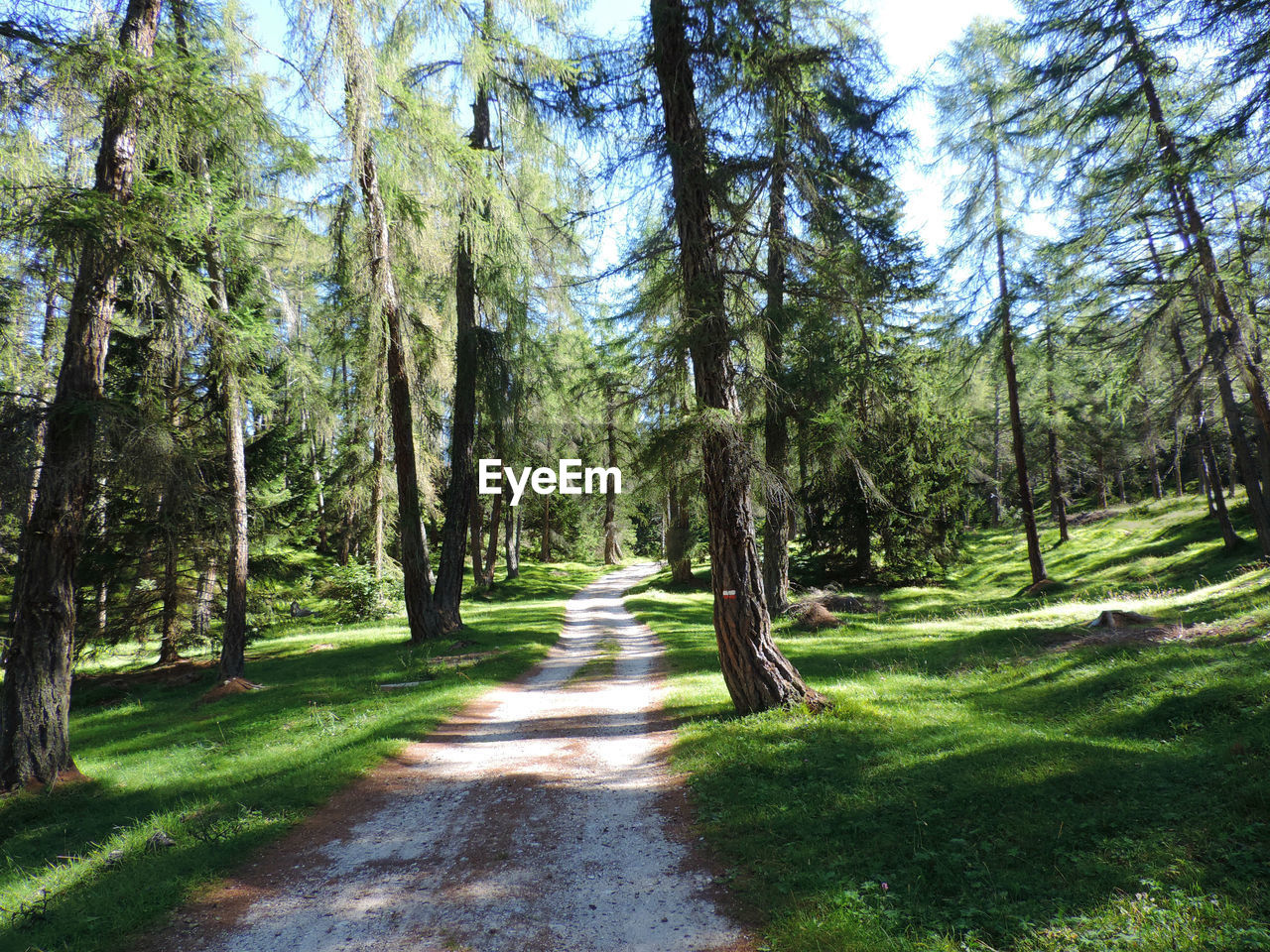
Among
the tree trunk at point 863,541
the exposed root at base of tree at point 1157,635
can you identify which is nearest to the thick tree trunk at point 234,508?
the exposed root at base of tree at point 1157,635

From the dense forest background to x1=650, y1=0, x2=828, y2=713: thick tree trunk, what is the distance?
4cm

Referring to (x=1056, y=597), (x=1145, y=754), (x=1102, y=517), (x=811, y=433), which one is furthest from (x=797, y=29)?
(x=1102, y=517)

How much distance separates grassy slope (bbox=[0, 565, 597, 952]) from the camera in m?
4.09

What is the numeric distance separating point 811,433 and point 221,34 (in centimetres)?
1180

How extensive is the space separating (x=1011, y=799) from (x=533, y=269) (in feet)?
36.2

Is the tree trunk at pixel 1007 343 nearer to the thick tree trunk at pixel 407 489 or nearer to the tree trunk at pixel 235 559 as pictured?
the thick tree trunk at pixel 407 489

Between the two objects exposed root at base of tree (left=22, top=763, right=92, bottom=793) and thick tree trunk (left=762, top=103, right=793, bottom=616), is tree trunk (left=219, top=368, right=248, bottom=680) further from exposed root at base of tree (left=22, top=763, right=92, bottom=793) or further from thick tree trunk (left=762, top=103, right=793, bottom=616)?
thick tree trunk (left=762, top=103, right=793, bottom=616)

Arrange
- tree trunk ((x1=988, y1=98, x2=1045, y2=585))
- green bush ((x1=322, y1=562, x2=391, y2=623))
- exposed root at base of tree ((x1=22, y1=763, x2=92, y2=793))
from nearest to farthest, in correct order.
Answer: exposed root at base of tree ((x1=22, y1=763, x2=92, y2=793)), tree trunk ((x1=988, y1=98, x2=1045, y2=585)), green bush ((x1=322, y1=562, x2=391, y2=623))

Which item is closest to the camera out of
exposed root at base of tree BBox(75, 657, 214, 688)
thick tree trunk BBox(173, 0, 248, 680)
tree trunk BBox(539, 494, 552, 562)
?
thick tree trunk BBox(173, 0, 248, 680)

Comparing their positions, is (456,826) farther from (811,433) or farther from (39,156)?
(811,433)

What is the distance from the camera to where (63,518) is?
671cm

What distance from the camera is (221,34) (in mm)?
8992

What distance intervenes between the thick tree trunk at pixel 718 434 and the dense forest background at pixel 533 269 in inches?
1.5

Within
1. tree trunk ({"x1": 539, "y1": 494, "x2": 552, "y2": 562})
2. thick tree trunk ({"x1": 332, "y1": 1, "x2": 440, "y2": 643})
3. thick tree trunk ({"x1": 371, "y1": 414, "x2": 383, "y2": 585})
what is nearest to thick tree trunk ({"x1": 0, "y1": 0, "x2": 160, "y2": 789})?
thick tree trunk ({"x1": 332, "y1": 1, "x2": 440, "y2": 643})
